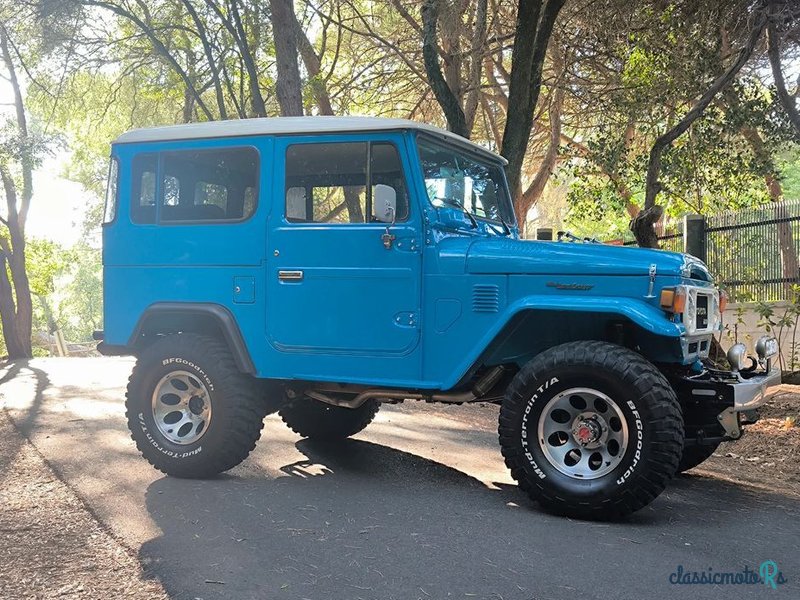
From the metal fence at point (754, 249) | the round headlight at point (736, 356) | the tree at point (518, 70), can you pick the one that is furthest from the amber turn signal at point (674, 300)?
the metal fence at point (754, 249)

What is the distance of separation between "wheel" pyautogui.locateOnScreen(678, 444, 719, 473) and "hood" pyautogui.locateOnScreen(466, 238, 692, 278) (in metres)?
1.52

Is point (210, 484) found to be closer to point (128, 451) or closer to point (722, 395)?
point (128, 451)

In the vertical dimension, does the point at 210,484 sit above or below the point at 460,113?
below

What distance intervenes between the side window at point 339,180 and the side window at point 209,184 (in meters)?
0.32

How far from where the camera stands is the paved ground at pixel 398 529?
12.1 ft

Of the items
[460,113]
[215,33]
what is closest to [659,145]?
[460,113]

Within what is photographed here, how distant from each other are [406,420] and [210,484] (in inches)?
125

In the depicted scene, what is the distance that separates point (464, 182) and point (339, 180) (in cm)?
98

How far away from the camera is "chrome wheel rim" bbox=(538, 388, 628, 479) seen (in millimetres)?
4691

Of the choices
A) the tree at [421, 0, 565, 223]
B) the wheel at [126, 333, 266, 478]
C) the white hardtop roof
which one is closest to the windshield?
the white hardtop roof

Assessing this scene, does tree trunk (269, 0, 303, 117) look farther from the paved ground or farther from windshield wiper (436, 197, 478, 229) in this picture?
windshield wiper (436, 197, 478, 229)

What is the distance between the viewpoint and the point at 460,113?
10.9 metres

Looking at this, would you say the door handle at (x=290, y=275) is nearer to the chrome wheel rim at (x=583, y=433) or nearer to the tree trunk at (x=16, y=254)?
the chrome wheel rim at (x=583, y=433)

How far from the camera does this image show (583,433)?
4.78 metres
